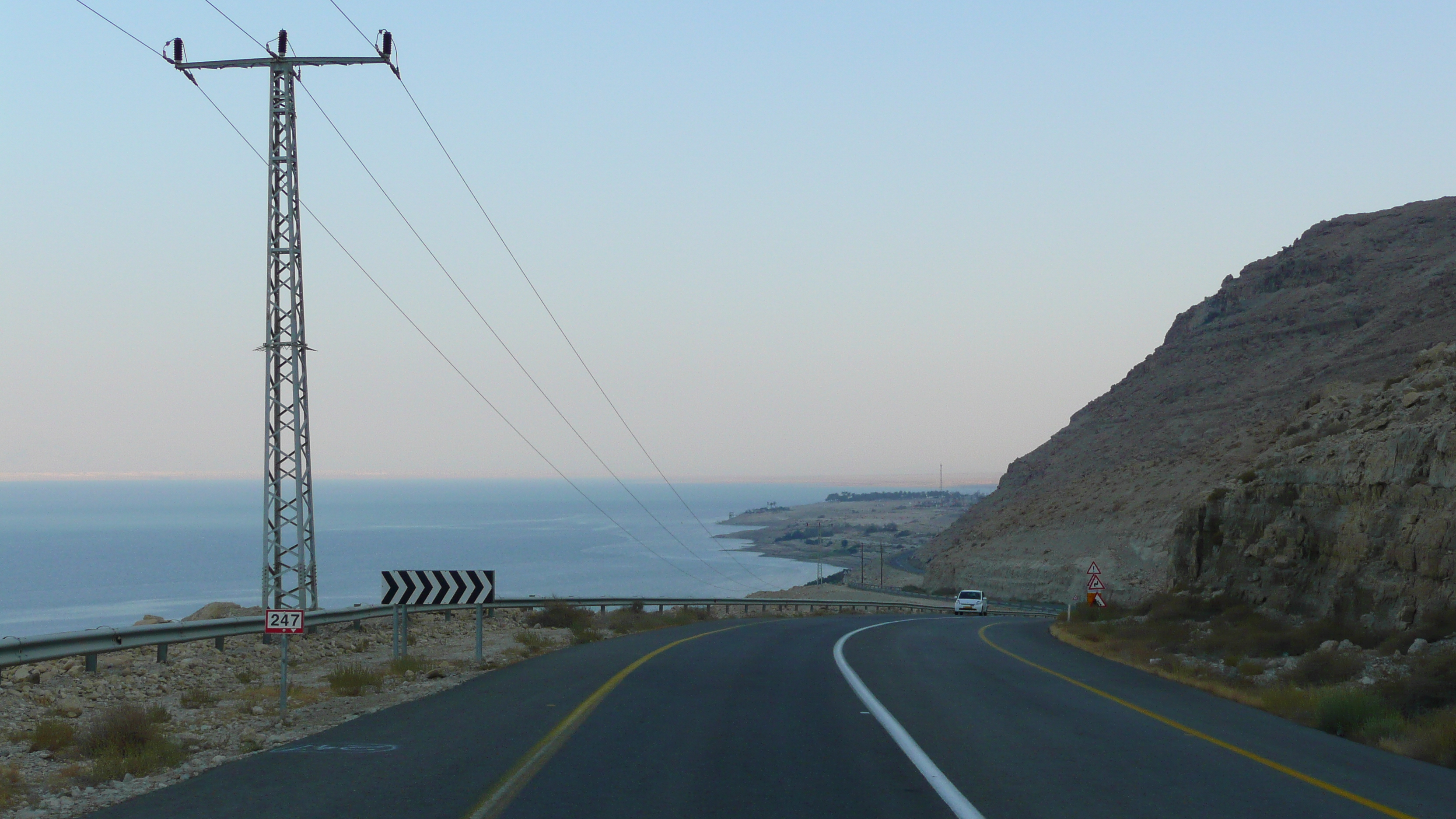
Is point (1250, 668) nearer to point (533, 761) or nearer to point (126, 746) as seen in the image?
point (533, 761)

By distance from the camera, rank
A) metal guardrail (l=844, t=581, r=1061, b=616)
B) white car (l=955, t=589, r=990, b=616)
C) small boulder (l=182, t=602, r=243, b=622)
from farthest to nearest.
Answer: metal guardrail (l=844, t=581, r=1061, b=616) < white car (l=955, t=589, r=990, b=616) < small boulder (l=182, t=602, r=243, b=622)

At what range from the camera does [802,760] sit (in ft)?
32.6

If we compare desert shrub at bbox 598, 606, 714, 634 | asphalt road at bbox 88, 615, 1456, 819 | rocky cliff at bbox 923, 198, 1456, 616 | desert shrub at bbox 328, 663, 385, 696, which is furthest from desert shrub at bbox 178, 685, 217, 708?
rocky cliff at bbox 923, 198, 1456, 616

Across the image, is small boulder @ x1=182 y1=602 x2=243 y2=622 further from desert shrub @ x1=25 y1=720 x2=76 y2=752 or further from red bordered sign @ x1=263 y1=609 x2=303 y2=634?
desert shrub @ x1=25 y1=720 x2=76 y2=752

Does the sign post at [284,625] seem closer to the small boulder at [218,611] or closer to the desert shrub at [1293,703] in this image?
the desert shrub at [1293,703]

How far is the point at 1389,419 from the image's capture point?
27609 millimetres

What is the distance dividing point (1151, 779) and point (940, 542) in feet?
381

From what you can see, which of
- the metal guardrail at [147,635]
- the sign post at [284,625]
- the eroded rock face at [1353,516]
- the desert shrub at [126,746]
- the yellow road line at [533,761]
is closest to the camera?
the yellow road line at [533,761]

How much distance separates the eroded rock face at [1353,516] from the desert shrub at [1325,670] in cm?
327

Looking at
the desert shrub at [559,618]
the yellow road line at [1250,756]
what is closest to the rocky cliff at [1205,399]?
the desert shrub at [559,618]

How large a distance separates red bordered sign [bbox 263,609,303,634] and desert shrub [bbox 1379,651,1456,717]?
14.7m

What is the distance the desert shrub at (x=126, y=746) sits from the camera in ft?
31.8

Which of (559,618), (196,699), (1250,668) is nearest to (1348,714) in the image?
(1250,668)

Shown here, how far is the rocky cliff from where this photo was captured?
79375 millimetres
